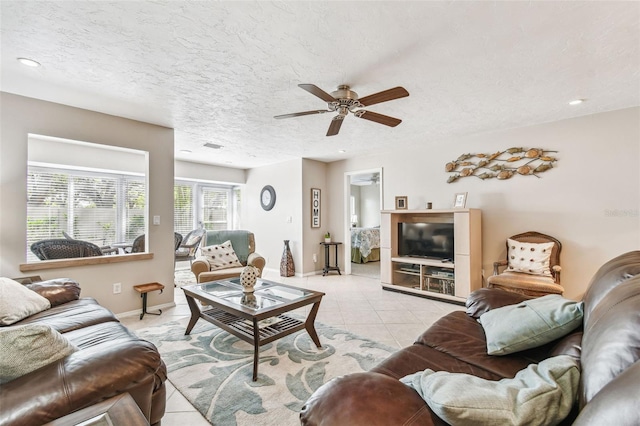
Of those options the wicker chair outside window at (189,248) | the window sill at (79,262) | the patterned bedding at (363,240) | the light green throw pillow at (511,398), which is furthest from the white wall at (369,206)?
the light green throw pillow at (511,398)

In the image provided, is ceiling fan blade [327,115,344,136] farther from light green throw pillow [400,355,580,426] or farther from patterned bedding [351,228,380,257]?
patterned bedding [351,228,380,257]

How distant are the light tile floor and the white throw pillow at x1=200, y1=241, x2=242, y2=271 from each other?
Answer: 68cm

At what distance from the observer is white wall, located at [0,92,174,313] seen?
2.70 m

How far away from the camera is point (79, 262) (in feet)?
10.1

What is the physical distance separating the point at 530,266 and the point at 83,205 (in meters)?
7.23

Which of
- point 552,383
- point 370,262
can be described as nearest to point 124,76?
point 552,383

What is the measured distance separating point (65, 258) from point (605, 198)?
621 cm

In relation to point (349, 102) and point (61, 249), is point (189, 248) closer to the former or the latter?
point (61, 249)

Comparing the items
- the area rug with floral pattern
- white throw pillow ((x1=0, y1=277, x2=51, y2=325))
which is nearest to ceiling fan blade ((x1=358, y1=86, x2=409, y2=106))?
the area rug with floral pattern

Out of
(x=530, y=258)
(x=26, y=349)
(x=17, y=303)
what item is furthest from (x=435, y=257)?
(x=17, y=303)

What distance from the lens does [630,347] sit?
76cm

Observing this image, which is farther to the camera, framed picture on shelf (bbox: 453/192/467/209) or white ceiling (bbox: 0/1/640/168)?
framed picture on shelf (bbox: 453/192/467/209)

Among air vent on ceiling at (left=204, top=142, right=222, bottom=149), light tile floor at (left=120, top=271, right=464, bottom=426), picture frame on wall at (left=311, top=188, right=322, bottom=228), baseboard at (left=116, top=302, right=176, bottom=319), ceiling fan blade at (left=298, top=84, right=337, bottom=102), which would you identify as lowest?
light tile floor at (left=120, top=271, right=464, bottom=426)

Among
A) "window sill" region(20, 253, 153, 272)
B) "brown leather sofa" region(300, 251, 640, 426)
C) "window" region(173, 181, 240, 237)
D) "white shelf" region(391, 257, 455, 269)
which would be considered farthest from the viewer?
"window" region(173, 181, 240, 237)
